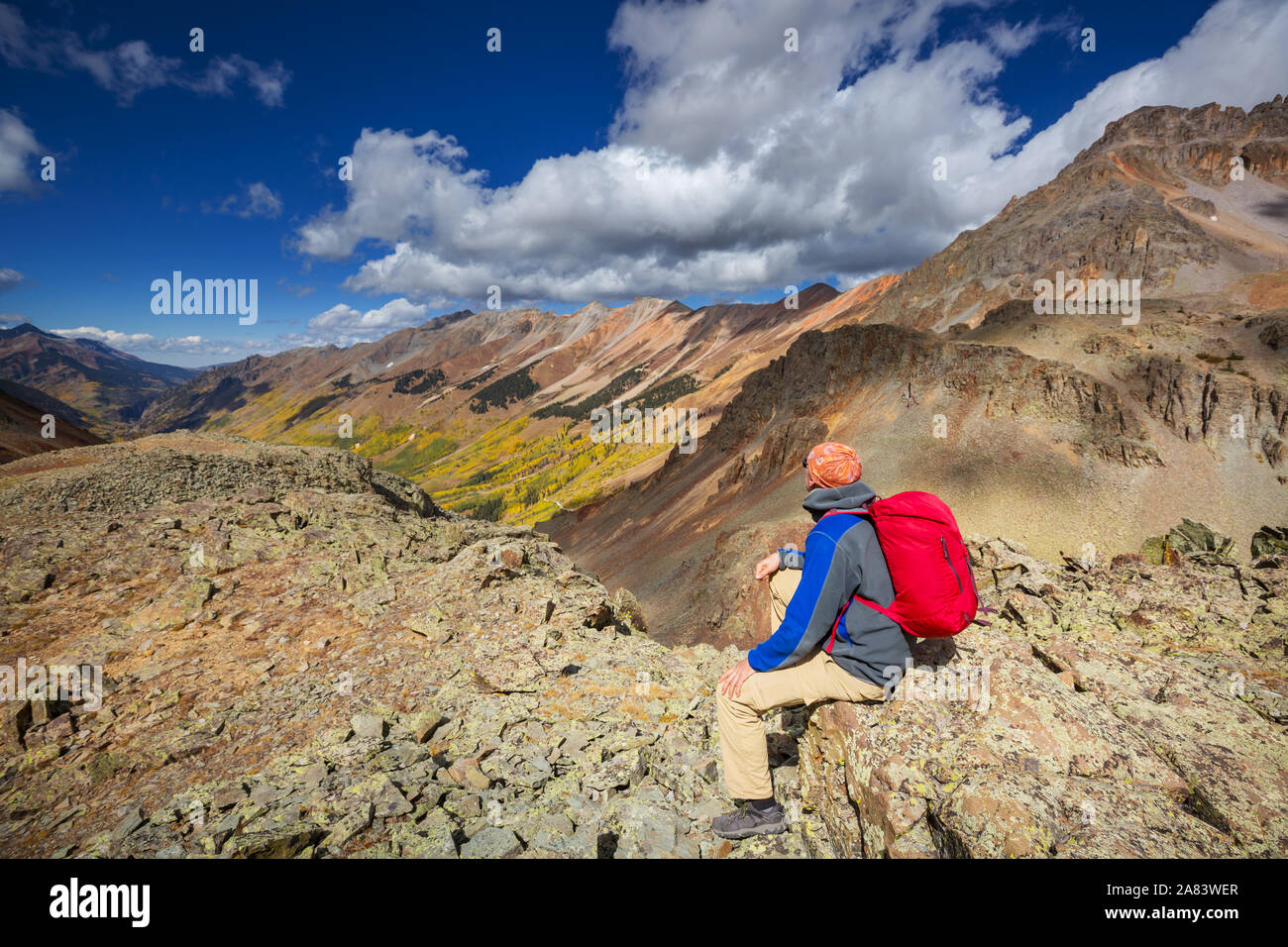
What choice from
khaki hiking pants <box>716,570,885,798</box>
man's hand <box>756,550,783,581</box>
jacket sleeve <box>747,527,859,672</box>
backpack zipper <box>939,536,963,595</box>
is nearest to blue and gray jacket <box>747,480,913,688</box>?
jacket sleeve <box>747,527,859,672</box>

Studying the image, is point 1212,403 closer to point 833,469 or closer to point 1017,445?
point 1017,445

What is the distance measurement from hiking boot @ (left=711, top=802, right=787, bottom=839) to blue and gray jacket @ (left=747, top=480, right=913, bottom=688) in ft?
5.47

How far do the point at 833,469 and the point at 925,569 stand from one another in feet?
4.26

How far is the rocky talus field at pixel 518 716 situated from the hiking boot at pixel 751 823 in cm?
19

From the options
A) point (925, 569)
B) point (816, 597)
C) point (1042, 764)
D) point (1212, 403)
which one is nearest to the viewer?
point (925, 569)

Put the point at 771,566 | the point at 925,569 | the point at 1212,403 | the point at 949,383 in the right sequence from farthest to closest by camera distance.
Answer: the point at 949,383 → the point at 1212,403 → the point at 771,566 → the point at 925,569

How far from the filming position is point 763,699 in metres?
5.52

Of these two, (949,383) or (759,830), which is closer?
(759,830)

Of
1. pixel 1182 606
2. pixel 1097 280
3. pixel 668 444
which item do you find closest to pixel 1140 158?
pixel 1097 280

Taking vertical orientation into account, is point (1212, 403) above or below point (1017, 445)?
above

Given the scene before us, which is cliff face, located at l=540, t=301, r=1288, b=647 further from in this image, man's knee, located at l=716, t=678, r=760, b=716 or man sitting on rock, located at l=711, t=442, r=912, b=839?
man's knee, located at l=716, t=678, r=760, b=716

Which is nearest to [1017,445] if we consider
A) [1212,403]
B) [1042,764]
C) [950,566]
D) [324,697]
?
[1212,403]

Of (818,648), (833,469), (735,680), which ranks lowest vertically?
(735,680)

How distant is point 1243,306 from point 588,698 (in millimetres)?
128121
